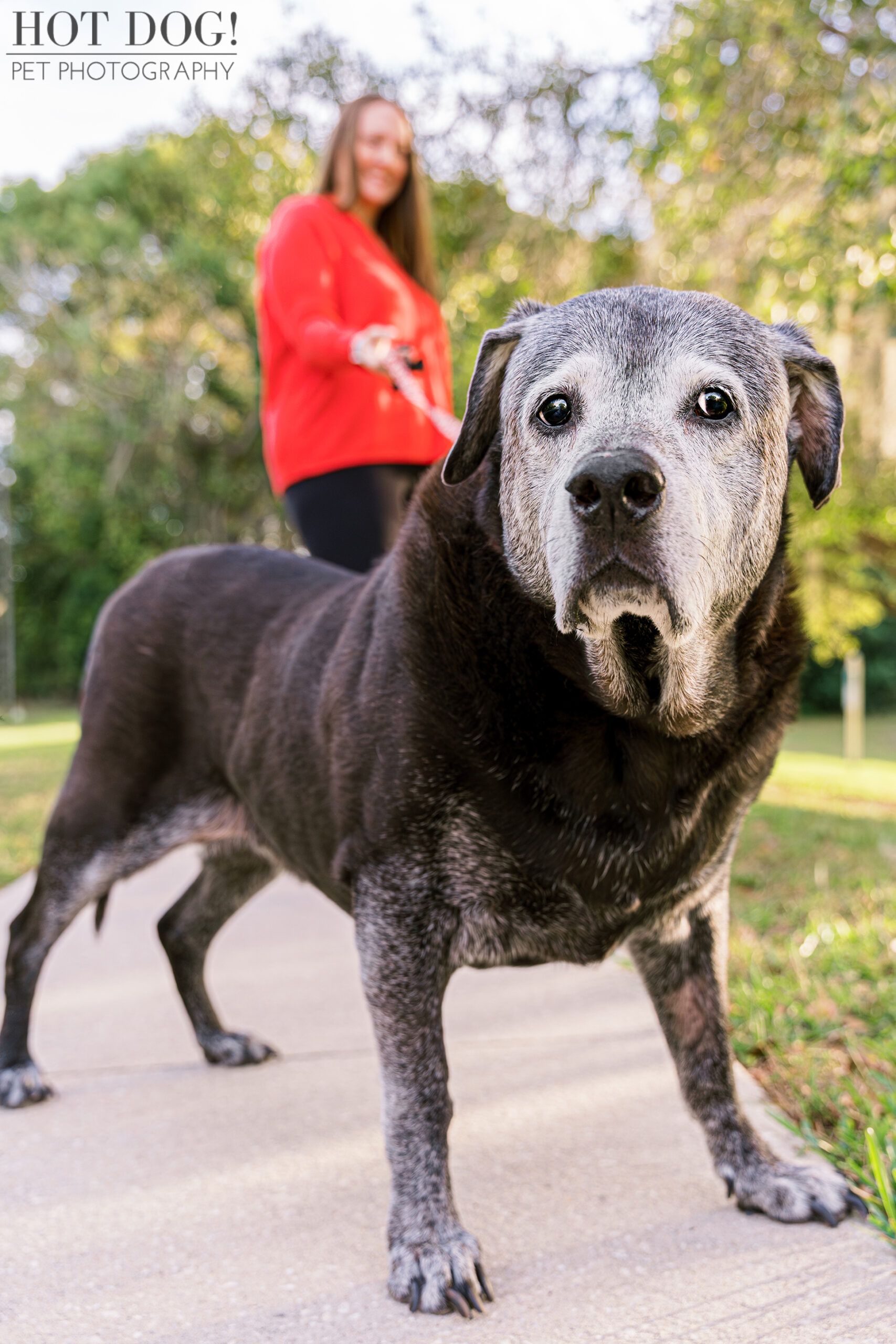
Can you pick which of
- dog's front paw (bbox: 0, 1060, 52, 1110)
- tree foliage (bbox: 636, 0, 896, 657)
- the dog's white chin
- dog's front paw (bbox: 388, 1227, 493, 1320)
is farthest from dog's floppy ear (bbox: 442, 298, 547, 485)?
tree foliage (bbox: 636, 0, 896, 657)

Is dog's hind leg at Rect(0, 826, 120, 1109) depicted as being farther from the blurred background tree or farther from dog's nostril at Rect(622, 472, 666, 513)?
the blurred background tree

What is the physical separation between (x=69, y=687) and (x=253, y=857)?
2953 cm

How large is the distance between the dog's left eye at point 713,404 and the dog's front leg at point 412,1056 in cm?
108

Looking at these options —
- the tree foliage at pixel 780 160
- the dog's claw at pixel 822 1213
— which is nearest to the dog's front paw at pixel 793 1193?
the dog's claw at pixel 822 1213

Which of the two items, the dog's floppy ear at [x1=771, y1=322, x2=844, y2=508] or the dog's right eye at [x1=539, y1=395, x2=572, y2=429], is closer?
the dog's right eye at [x1=539, y1=395, x2=572, y2=429]

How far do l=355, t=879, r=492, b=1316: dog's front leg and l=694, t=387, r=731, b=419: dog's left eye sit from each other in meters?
1.08

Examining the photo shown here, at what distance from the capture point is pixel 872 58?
17.1ft

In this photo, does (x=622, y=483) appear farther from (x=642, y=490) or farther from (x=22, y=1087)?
(x=22, y=1087)

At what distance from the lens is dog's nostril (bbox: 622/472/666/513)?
5.17ft

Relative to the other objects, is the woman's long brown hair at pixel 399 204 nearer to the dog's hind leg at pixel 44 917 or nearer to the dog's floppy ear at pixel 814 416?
the dog's floppy ear at pixel 814 416

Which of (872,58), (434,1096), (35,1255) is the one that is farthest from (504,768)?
(872,58)

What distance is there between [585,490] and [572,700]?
546 millimetres

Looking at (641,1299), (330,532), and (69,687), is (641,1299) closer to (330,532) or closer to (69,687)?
(330,532)

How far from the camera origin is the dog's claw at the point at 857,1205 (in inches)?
87.7
